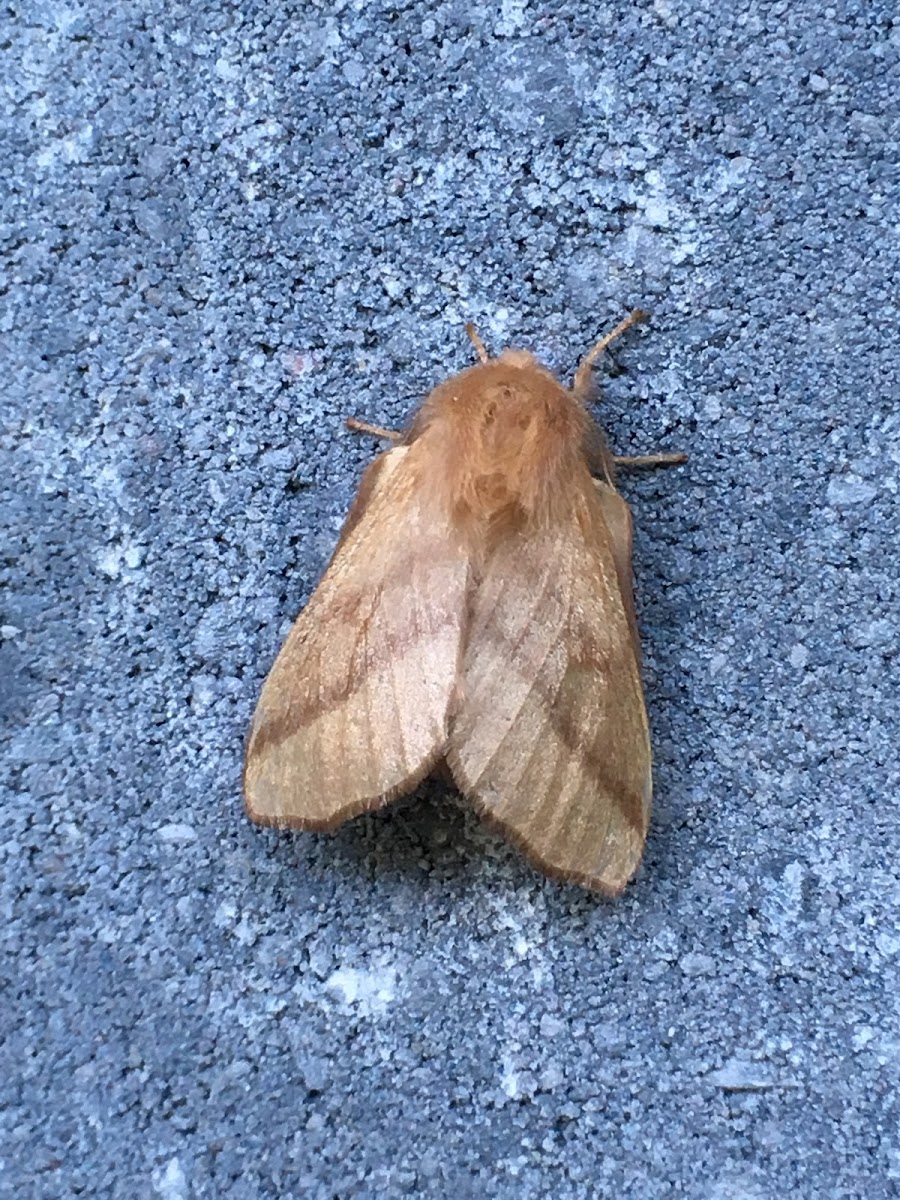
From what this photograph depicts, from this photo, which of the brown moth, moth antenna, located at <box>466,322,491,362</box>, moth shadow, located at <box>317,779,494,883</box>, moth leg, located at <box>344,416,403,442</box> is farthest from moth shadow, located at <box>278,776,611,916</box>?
moth antenna, located at <box>466,322,491,362</box>

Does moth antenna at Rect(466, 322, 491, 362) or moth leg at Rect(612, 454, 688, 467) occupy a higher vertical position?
moth antenna at Rect(466, 322, 491, 362)

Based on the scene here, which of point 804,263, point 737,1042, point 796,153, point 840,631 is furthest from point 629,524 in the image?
point 737,1042

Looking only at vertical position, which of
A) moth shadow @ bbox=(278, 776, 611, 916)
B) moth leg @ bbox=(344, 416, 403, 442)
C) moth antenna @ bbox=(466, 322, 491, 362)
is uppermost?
moth antenna @ bbox=(466, 322, 491, 362)

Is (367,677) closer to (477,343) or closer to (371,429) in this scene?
(371,429)

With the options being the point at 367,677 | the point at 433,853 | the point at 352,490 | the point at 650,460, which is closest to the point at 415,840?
the point at 433,853

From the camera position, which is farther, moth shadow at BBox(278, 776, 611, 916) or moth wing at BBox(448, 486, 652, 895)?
moth shadow at BBox(278, 776, 611, 916)

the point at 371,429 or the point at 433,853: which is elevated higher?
the point at 371,429

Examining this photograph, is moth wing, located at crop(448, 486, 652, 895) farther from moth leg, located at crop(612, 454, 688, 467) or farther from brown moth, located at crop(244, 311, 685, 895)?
moth leg, located at crop(612, 454, 688, 467)

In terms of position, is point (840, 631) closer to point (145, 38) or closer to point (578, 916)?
point (578, 916)
